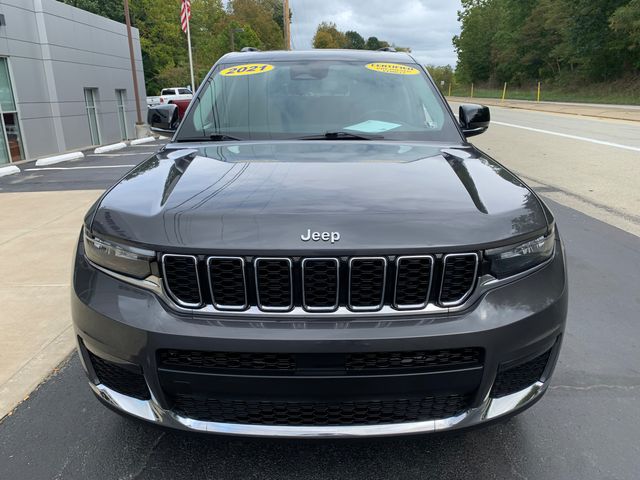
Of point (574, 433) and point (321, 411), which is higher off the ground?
point (321, 411)

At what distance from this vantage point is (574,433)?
2539mm

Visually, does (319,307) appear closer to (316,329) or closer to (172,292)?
(316,329)

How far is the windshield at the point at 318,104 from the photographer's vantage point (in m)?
3.15

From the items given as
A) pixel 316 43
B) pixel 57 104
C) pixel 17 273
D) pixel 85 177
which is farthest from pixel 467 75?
pixel 17 273

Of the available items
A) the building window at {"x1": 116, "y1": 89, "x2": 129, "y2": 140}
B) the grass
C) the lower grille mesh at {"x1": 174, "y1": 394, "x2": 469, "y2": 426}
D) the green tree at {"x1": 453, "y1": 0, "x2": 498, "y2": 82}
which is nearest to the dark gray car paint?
the lower grille mesh at {"x1": 174, "y1": 394, "x2": 469, "y2": 426}

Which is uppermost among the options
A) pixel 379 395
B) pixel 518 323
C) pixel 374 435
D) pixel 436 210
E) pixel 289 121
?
pixel 289 121

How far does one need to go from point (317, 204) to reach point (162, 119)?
211cm

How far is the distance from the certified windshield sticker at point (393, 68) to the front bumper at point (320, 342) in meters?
2.05

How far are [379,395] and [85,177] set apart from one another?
10713mm

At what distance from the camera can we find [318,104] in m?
3.32

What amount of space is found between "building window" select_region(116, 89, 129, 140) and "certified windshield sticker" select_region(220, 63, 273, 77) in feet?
67.8

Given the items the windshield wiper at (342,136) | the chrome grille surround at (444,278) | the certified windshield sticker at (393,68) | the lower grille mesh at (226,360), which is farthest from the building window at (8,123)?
the chrome grille surround at (444,278)

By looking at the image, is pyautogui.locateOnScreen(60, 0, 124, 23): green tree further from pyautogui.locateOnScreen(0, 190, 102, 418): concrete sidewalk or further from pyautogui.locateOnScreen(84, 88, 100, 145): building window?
pyautogui.locateOnScreen(0, 190, 102, 418): concrete sidewalk

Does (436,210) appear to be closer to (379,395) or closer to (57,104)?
(379,395)
